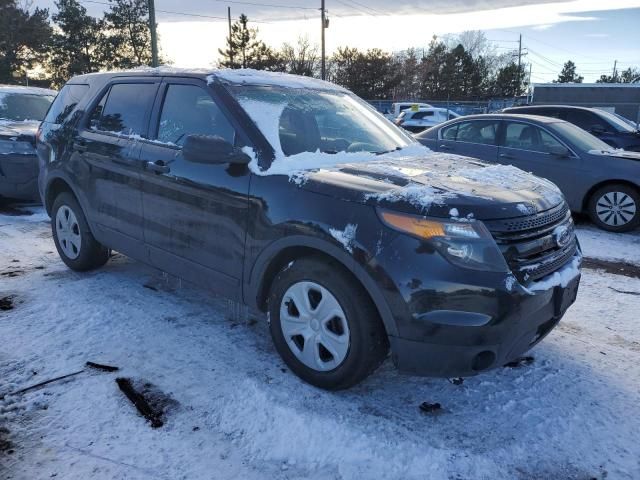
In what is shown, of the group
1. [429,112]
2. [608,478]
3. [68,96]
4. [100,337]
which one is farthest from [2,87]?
[429,112]

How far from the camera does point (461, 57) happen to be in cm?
6506

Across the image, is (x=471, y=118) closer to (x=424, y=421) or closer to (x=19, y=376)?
(x=424, y=421)

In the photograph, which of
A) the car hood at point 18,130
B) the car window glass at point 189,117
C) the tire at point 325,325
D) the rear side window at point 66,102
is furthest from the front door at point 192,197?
the car hood at point 18,130

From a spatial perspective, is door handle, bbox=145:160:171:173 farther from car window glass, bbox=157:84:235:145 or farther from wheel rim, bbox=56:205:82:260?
wheel rim, bbox=56:205:82:260

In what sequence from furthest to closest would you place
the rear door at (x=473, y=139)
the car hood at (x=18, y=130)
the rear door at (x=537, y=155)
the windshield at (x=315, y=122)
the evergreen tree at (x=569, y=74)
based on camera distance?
1. the evergreen tree at (x=569, y=74)
2. the rear door at (x=473, y=139)
3. the rear door at (x=537, y=155)
4. the car hood at (x=18, y=130)
5. the windshield at (x=315, y=122)

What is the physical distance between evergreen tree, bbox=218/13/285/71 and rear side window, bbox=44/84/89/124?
165 ft

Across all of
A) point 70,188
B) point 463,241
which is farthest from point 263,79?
point 70,188

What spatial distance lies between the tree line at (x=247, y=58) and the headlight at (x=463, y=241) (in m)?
45.9

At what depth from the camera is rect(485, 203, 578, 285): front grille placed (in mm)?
2652

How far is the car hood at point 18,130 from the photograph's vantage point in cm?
745

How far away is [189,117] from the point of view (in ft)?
12.3

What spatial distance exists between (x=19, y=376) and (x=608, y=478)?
324 centimetres

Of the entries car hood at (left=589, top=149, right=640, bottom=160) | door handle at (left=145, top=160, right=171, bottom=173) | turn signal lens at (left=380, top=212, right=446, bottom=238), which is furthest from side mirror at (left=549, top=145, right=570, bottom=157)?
door handle at (left=145, top=160, right=171, bottom=173)

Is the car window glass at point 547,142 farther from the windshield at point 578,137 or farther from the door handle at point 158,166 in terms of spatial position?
the door handle at point 158,166
